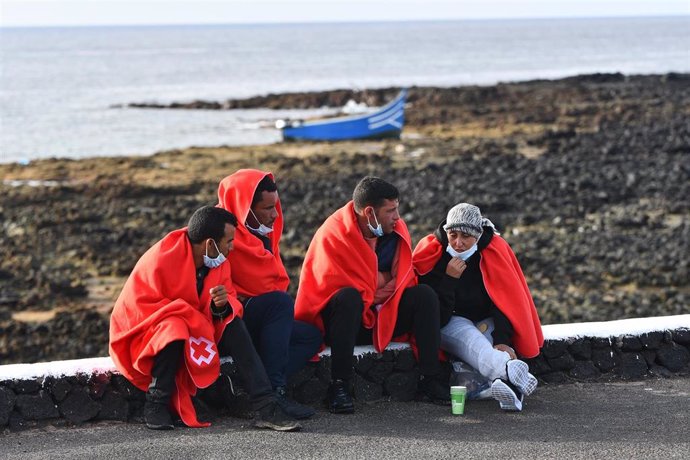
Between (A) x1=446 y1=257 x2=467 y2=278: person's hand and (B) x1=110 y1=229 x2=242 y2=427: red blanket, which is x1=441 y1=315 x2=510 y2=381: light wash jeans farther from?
(B) x1=110 y1=229 x2=242 y2=427: red blanket

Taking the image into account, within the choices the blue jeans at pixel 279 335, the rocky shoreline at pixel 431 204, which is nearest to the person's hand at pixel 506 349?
the blue jeans at pixel 279 335

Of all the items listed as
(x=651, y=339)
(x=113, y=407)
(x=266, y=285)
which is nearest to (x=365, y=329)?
(x=266, y=285)

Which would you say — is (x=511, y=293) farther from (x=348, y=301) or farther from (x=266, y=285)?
(x=266, y=285)

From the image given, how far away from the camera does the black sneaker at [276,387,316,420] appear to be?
5762 mm

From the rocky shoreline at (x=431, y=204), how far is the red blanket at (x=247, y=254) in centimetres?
586

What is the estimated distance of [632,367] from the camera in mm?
A: 6625

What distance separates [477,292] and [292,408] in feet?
3.93

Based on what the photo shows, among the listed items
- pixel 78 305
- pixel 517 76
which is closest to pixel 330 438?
pixel 78 305

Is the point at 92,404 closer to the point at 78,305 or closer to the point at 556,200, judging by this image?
the point at 78,305

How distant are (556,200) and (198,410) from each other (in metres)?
12.5

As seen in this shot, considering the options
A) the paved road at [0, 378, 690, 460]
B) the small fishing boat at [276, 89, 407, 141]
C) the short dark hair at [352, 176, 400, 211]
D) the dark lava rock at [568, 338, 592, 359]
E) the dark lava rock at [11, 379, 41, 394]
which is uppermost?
the small fishing boat at [276, 89, 407, 141]

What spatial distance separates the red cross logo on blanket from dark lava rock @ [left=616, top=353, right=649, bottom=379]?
2328 mm

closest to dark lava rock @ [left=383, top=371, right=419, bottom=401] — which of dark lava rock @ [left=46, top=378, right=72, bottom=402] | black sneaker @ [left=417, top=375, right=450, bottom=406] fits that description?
black sneaker @ [left=417, top=375, right=450, bottom=406]

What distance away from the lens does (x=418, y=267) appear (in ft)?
21.0
